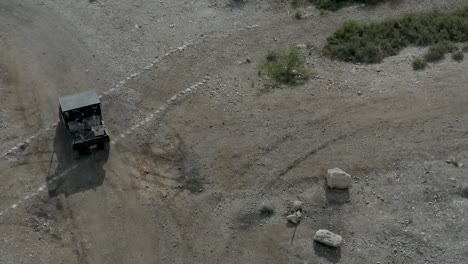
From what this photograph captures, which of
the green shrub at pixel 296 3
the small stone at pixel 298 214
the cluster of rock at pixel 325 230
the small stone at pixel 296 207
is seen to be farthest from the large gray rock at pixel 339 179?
the green shrub at pixel 296 3

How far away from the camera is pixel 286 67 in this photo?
3250cm

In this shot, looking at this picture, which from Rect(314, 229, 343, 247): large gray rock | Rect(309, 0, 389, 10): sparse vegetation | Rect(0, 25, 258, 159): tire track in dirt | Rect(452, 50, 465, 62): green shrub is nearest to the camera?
Rect(314, 229, 343, 247): large gray rock

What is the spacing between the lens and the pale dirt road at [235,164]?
25.1 metres

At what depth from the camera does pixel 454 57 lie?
1291 inches

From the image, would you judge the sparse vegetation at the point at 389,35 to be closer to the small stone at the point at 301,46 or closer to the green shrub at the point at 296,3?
the small stone at the point at 301,46

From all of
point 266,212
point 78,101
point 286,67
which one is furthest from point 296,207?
point 78,101

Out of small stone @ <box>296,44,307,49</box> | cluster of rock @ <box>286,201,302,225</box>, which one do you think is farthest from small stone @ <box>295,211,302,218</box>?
small stone @ <box>296,44,307,49</box>

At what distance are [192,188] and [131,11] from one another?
46.5ft

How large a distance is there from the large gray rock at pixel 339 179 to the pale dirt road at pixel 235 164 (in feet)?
1.62

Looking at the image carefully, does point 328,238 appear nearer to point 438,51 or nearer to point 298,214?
point 298,214

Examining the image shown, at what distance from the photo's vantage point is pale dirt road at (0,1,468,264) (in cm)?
2511

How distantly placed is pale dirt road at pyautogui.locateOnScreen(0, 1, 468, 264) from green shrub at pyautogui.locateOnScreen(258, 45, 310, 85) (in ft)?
2.18

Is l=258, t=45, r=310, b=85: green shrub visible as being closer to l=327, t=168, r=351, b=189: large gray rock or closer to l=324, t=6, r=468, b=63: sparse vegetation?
l=324, t=6, r=468, b=63: sparse vegetation

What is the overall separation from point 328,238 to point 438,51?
13.6 metres
